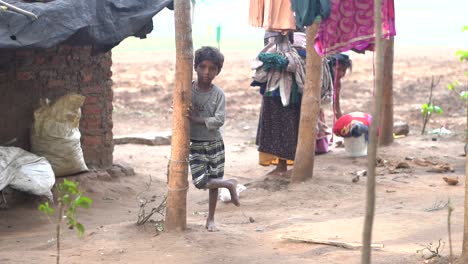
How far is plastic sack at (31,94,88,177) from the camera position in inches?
302

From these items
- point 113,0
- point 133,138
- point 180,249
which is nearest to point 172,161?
point 180,249

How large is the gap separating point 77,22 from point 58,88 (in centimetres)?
131

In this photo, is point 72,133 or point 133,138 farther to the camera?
point 133,138

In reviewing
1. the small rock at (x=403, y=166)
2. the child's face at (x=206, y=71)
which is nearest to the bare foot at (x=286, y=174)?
→ the small rock at (x=403, y=166)

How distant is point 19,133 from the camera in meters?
7.66

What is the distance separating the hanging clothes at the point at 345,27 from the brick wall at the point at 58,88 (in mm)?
2448

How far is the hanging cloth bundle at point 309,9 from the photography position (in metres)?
6.79

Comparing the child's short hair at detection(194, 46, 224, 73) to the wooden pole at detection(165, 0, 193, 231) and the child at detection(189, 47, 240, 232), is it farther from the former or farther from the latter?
the wooden pole at detection(165, 0, 193, 231)

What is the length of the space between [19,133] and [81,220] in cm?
111

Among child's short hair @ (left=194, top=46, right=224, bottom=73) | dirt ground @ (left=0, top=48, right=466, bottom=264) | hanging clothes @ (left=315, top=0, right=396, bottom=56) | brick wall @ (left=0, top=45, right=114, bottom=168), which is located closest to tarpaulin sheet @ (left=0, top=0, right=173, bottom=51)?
brick wall @ (left=0, top=45, right=114, bottom=168)

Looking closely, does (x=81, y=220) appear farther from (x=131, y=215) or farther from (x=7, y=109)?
(x=7, y=109)

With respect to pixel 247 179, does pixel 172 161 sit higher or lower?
higher

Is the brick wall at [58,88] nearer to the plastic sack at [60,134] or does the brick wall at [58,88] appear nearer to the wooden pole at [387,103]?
the plastic sack at [60,134]

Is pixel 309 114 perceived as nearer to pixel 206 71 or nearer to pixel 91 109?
pixel 206 71
